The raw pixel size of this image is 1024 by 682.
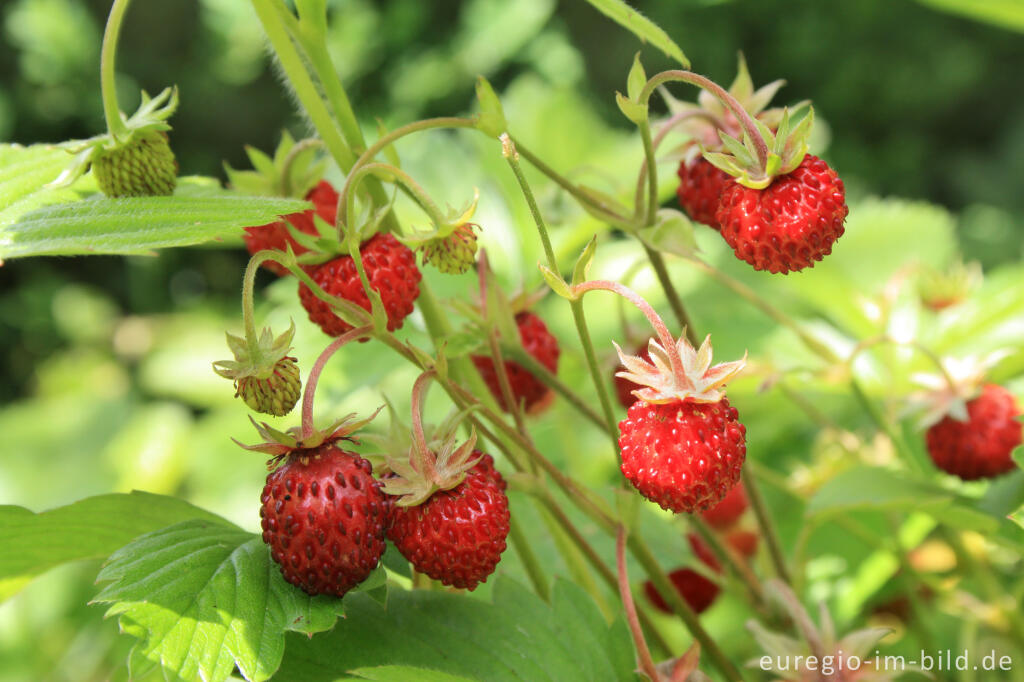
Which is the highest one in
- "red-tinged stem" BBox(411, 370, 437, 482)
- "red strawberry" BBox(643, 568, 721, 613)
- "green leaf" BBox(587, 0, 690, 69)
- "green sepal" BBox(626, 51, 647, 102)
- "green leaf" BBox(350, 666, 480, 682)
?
"green leaf" BBox(587, 0, 690, 69)

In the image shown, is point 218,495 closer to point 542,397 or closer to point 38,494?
point 38,494

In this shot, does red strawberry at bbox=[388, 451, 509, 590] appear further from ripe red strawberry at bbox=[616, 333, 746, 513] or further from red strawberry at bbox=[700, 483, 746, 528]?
red strawberry at bbox=[700, 483, 746, 528]

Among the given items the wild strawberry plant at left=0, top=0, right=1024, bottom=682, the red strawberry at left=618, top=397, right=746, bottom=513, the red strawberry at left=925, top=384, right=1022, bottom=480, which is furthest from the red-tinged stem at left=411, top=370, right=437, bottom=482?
the red strawberry at left=925, top=384, right=1022, bottom=480

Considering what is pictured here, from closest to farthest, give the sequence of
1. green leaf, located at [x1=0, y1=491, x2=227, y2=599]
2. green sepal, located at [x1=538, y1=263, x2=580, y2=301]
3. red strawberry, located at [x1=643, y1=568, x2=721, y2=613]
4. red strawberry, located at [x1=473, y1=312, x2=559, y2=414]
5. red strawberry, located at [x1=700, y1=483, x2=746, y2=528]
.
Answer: green sepal, located at [x1=538, y1=263, x2=580, y2=301] < green leaf, located at [x1=0, y1=491, x2=227, y2=599] < red strawberry, located at [x1=473, y1=312, x2=559, y2=414] < red strawberry, located at [x1=643, y1=568, x2=721, y2=613] < red strawberry, located at [x1=700, y1=483, x2=746, y2=528]

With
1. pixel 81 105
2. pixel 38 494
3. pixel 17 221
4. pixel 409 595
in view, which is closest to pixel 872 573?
pixel 409 595

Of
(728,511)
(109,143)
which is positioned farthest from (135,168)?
(728,511)

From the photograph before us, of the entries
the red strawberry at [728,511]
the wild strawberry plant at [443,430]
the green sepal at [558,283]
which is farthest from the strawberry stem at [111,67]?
the red strawberry at [728,511]
